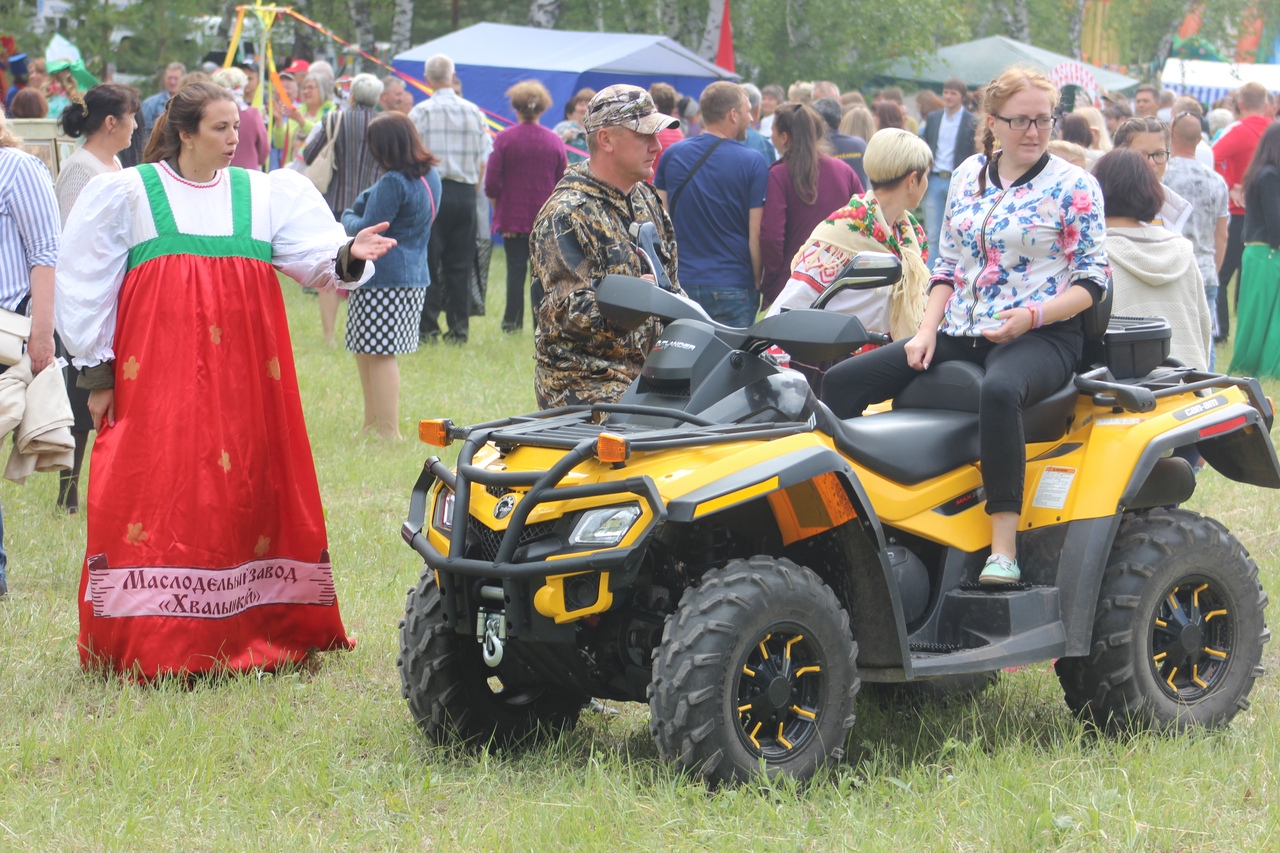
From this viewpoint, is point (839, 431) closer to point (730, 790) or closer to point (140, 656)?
point (730, 790)

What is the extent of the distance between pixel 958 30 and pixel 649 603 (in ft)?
109

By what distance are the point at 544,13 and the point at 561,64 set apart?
8573 mm

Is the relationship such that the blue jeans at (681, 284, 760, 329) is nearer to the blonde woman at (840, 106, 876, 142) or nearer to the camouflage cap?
the camouflage cap

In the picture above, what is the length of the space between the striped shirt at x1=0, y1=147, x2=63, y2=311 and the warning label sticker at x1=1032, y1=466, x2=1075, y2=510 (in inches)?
161

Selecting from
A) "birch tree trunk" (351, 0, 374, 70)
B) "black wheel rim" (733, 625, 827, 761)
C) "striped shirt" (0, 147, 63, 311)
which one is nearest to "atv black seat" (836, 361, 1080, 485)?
"black wheel rim" (733, 625, 827, 761)

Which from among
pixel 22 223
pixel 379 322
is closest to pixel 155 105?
pixel 379 322

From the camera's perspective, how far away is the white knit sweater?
643 cm

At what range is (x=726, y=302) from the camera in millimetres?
9219

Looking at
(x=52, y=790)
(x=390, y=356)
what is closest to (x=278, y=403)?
(x=52, y=790)

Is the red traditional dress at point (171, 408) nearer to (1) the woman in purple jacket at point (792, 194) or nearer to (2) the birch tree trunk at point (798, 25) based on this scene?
(1) the woman in purple jacket at point (792, 194)

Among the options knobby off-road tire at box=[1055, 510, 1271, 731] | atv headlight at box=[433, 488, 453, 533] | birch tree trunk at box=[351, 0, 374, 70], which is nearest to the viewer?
atv headlight at box=[433, 488, 453, 533]

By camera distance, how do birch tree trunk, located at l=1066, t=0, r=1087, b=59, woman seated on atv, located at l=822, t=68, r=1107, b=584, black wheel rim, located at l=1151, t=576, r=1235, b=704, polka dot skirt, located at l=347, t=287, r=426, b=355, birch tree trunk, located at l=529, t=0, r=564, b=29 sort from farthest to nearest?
birch tree trunk, located at l=1066, t=0, r=1087, b=59, birch tree trunk, located at l=529, t=0, r=564, b=29, polka dot skirt, located at l=347, t=287, r=426, b=355, black wheel rim, located at l=1151, t=576, r=1235, b=704, woman seated on atv, located at l=822, t=68, r=1107, b=584

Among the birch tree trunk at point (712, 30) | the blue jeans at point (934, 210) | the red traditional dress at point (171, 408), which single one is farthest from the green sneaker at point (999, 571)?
the birch tree trunk at point (712, 30)

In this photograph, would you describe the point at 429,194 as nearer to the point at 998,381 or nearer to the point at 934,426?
the point at 934,426
